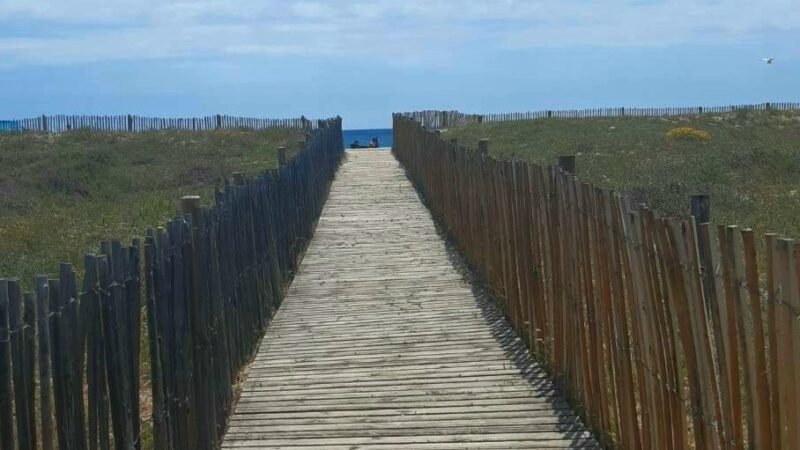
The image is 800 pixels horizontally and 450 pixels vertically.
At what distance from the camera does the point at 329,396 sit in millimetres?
7746

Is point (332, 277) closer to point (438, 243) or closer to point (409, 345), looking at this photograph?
point (438, 243)

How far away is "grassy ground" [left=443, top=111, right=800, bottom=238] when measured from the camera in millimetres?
17219

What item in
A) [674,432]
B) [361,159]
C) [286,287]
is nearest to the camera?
[674,432]

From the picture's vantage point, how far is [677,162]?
27266 mm

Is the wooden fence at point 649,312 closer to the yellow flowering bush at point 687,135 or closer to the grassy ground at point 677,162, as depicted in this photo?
the grassy ground at point 677,162

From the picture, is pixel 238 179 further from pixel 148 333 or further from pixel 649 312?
pixel 649 312

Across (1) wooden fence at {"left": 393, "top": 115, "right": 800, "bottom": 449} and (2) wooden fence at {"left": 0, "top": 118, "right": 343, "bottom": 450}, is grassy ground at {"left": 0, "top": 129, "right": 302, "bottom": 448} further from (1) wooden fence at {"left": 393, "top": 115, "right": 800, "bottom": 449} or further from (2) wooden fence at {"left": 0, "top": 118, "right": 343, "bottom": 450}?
(1) wooden fence at {"left": 393, "top": 115, "right": 800, "bottom": 449}

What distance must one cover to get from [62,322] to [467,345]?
5.27m

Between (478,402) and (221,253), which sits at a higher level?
(221,253)

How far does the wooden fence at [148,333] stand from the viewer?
13.1 feet

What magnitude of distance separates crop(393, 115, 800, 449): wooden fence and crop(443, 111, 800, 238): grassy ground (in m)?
3.17

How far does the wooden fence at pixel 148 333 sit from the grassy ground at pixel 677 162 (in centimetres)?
376

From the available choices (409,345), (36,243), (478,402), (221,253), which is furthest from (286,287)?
(36,243)

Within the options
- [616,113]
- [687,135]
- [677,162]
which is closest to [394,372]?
[677,162]
